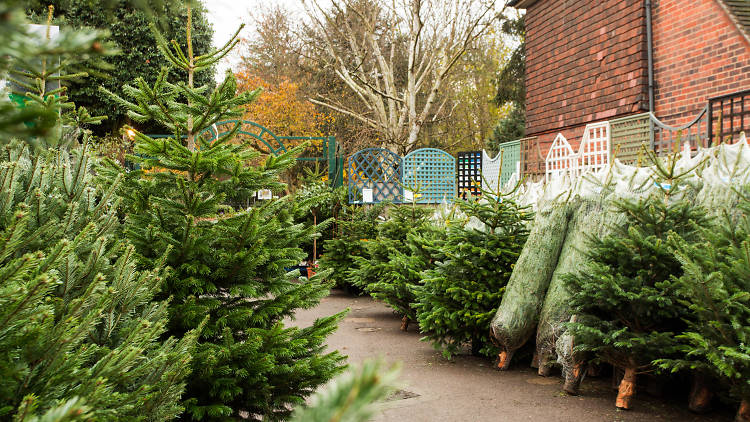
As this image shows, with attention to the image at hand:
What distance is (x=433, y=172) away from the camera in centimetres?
1422

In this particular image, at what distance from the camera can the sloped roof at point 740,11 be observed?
945 cm

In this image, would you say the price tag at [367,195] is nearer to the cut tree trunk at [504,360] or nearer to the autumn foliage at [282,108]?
the cut tree trunk at [504,360]

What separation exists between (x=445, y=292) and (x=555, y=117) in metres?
9.72

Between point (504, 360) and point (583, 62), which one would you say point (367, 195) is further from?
point (504, 360)

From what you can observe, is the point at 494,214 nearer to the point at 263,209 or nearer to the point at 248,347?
the point at 263,209

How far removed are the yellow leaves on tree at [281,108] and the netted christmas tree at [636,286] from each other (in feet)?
66.9

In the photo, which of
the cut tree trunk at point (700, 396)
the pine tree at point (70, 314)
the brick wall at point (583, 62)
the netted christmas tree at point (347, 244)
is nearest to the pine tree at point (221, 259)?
the pine tree at point (70, 314)

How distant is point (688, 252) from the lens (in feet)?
11.8

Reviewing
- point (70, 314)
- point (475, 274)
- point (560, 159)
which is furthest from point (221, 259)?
point (560, 159)

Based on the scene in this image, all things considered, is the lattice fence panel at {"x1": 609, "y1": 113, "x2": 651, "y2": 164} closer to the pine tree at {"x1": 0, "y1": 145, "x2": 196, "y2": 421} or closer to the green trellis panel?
the green trellis panel

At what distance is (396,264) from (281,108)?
1838 centimetres

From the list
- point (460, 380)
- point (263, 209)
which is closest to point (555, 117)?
point (460, 380)

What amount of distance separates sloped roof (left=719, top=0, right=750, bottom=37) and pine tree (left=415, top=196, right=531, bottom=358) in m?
6.83

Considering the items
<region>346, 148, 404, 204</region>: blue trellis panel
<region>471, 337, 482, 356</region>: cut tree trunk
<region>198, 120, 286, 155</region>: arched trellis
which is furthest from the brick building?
<region>198, 120, 286, 155</region>: arched trellis
